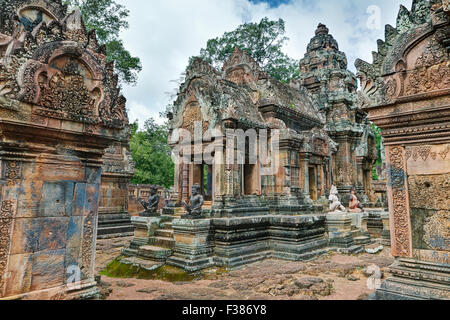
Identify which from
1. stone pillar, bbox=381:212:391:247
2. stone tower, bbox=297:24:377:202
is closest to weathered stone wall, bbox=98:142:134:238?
stone tower, bbox=297:24:377:202

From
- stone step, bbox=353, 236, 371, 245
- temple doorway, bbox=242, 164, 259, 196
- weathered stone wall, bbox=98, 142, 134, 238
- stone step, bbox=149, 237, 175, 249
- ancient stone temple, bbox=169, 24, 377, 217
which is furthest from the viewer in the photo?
weathered stone wall, bbox=98, 142, 134, 238

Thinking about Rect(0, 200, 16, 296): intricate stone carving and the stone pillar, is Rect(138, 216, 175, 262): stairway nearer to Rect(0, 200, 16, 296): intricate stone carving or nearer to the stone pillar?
Rect(0, 200, 16, 296): intricate stone carving

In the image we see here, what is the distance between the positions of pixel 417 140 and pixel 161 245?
6.49 m

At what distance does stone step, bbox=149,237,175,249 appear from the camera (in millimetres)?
7991

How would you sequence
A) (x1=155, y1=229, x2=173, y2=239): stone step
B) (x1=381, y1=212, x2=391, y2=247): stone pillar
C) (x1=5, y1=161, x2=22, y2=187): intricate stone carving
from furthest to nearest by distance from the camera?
1. (x1=381, y1=212, x2=391, y2=247): stone pillar
2. (x1=155, y1=229, x2=173, y2=239): stone step
3. (x1=5, y1=161, x2=22, y2=187): intricate stone carving

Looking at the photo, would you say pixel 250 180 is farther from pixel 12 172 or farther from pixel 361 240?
pixel 12 172

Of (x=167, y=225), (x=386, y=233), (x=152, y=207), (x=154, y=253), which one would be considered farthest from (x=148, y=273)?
(x=386, y=233)

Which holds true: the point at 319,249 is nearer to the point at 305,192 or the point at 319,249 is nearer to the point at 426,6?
the point at 305,192

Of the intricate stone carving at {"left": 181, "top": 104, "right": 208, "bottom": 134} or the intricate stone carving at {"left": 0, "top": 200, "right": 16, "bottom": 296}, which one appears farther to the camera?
the intricate stone carving at {"left": 181, "top": 104, "right": 208, "bottom": 134}

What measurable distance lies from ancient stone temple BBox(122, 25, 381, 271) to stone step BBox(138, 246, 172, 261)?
25mm

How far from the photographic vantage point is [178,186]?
9.91 meters

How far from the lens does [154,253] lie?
25.5ft

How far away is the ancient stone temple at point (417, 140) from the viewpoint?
3.82 meters

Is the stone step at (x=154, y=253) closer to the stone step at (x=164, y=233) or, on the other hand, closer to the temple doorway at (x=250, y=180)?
the stone step at (x=164, y=233)
